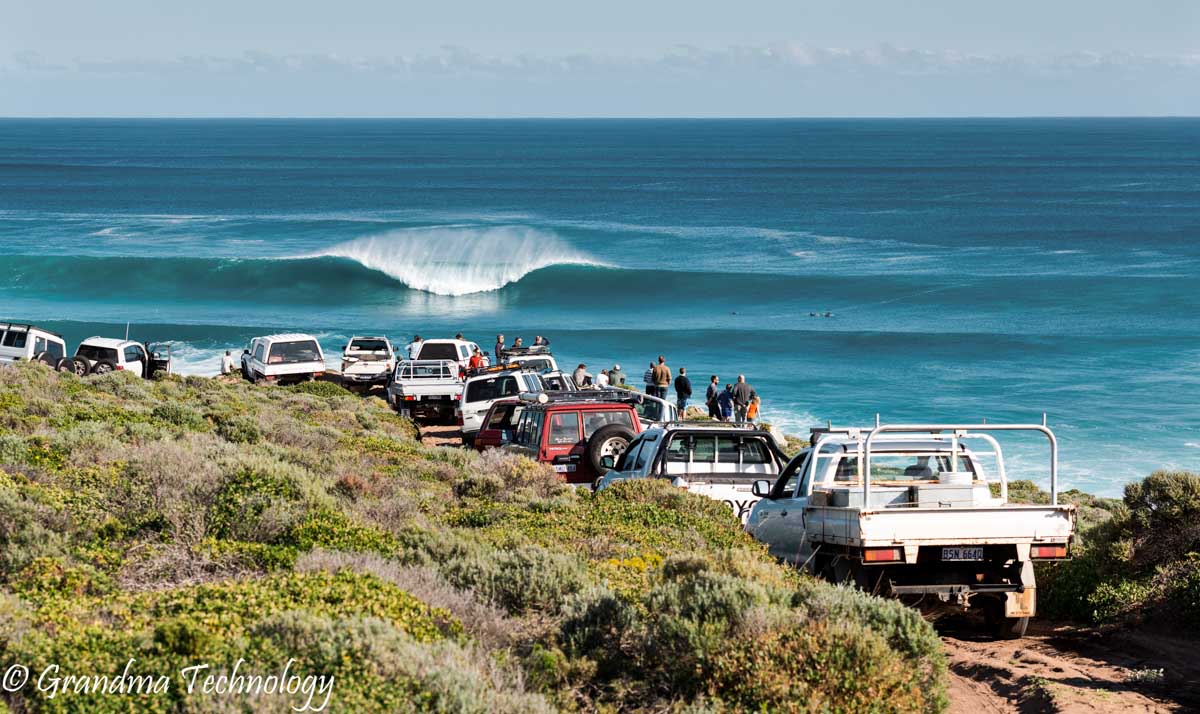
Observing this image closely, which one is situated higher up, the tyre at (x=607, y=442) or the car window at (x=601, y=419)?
the car window at (x=601, y=419)

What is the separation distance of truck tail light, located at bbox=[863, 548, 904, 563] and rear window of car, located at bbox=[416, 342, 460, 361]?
2146cm

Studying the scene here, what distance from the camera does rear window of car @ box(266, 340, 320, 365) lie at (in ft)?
97.7

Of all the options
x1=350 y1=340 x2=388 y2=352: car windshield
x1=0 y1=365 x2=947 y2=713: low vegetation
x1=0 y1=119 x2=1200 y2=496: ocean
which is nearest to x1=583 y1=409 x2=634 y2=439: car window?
x1=0 y1=365 x2=947 y2=713: low vegetation

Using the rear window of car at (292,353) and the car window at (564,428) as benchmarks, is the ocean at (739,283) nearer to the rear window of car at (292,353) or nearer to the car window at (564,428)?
the rear window of car at (292,353)

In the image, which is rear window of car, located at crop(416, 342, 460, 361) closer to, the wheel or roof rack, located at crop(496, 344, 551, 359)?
roof rack, located at crop(496, 344, 551, 359)

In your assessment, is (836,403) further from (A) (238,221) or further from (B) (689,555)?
(A) (238,221)

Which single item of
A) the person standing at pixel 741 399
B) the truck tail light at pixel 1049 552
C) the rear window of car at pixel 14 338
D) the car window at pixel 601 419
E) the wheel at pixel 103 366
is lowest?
the person standing at pixel 741 399

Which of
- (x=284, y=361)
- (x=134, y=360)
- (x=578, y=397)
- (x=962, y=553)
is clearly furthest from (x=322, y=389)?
(x=962, y=553)

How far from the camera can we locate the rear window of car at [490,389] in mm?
23891

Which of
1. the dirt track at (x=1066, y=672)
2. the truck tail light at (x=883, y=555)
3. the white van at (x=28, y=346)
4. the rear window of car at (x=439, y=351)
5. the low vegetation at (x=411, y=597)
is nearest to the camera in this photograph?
the low vegetation at (x=411, y=597)

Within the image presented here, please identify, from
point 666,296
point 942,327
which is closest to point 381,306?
point 666,296

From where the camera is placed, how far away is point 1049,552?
9.30m

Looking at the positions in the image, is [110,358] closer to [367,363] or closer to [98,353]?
[98,353]

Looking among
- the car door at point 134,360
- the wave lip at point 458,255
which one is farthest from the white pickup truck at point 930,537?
the wave lip at point 458,255
